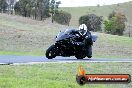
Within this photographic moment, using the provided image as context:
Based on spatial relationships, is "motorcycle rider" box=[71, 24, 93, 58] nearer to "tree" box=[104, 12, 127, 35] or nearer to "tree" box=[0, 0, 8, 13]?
"tree" box=[104, 12, 127, 35]

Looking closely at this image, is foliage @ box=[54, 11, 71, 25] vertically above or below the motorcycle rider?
below

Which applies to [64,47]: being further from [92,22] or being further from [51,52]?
[92,22]

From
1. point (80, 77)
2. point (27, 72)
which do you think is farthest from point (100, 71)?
point (80, 77)

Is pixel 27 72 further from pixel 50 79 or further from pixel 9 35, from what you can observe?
pixel 9 35

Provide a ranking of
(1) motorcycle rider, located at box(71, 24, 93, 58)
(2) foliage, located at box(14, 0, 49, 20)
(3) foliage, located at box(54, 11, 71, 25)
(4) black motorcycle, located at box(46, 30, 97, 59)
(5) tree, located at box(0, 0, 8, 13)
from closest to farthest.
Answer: (1) motorcycle rider, located at box(71, 24, 93, 58), (4) black motorcycle, located at box(46, 30, 97, 59), (2) foliage, located at box(14, 0, 49, 20), (5) tree, located at box(0, 0, 8, 13), (3) foliage, located at box(54, 11, 71, 25)

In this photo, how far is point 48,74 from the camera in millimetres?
16859

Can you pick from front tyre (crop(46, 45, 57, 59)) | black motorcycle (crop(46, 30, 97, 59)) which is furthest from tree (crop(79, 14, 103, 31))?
front tyre (crop(46, 45, 57, 59))

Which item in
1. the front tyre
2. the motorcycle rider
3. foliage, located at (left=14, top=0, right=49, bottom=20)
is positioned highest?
the motorcycle rider

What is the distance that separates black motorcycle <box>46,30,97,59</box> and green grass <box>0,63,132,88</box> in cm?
180

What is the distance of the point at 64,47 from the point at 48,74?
254 inches

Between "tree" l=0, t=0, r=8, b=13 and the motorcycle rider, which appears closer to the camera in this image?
the motorcycle rider

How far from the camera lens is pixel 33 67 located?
1869 cm

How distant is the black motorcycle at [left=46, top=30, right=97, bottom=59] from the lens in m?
23.0

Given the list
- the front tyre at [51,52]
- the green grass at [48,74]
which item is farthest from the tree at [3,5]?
the green grass at [48,74]
